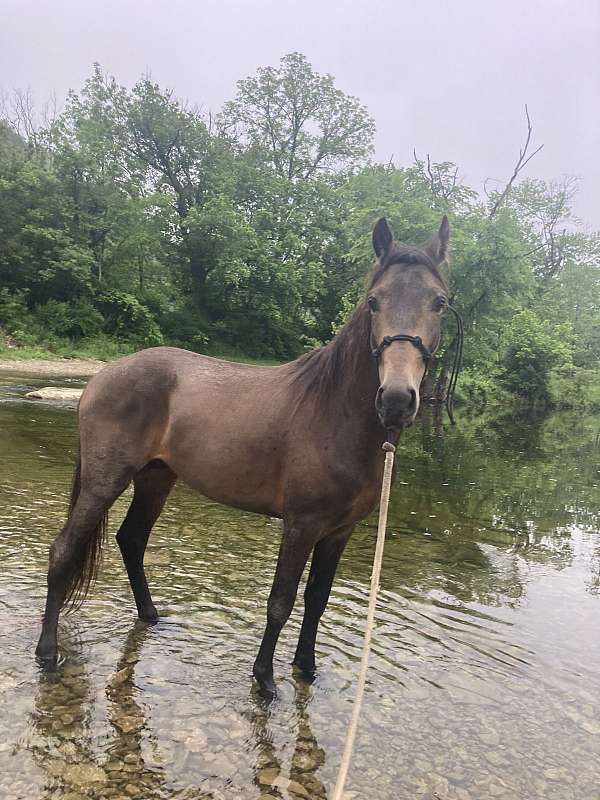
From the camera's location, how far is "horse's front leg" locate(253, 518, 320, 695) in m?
3.31

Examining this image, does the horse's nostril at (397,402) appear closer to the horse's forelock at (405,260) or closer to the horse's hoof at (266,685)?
the horse's forelock at (405,260)

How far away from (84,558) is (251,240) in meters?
34.5

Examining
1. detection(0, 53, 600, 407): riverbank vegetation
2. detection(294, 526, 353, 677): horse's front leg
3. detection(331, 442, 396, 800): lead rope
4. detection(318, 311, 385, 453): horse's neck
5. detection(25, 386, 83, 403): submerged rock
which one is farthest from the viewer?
detection(0, 53, 600, 407): riverbank vegetation

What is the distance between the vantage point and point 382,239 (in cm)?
317

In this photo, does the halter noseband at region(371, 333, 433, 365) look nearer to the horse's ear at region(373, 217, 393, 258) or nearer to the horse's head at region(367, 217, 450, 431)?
the horse's head at region(367, 217, 450, 431)

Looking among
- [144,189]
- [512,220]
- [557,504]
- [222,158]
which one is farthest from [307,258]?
[557,504]

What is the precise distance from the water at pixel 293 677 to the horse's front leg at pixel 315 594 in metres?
0.14

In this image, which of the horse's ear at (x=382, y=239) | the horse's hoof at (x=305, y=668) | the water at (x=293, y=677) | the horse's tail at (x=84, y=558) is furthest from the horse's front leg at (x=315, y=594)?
the horse's ear at (x=382, y=239)

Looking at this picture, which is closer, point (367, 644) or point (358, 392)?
point (367, 644)

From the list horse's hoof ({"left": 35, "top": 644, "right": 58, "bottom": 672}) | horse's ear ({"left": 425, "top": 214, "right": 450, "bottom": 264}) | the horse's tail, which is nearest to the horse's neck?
horse's ear ({"left": 425, "top": 214, "right": 450, "bottom": 264})

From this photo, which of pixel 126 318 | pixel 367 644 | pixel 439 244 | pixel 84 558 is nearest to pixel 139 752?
pixel 367 644

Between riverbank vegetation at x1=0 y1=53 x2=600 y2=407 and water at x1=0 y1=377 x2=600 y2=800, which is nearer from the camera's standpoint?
water at x1=0 y1=377 x2=600 y2=800

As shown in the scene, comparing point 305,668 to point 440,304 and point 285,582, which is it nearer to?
point 285,582

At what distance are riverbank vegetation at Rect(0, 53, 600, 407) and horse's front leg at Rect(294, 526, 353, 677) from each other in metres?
19.4
